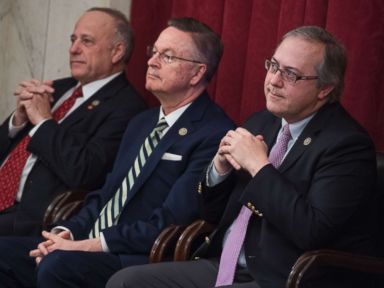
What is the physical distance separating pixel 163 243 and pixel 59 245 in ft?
1.48

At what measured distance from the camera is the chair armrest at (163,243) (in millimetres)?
3652

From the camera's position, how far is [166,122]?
13.4 feet

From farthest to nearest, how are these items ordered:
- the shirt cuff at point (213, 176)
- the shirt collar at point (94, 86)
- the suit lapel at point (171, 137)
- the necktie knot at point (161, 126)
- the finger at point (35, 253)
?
1. the shirt collar at point (94, 86)
2. the necktie knot at point (161, 126)
3. the suit lapel at point (171, 137)
4. the finger at point (35, 253)
5. the shirt cuff at point (213, 176)

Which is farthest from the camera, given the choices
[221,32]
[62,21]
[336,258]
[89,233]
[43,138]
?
[62,21]

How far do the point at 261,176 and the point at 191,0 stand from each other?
1.74 meters

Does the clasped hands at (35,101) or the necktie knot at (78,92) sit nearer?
the clasped hands at (35,101)

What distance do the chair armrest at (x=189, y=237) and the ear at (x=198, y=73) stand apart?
0.69m

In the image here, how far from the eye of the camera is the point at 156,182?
399 centimetres

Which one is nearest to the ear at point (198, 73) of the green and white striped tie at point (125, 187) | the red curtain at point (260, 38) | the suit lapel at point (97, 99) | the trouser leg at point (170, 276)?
the green and white striped tie at point (125, 187)

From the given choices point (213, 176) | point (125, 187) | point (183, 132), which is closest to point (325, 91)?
point (213, 176)

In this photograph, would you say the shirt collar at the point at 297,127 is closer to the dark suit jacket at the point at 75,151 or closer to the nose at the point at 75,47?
the dark suit jacket at the point at 75,151

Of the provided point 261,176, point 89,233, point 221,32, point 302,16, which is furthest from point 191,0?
point 261,176

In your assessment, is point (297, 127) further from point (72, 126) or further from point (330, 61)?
point (72, 126)

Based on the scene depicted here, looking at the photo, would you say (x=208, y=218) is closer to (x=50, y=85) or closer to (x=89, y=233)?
(x=89, y=233)
